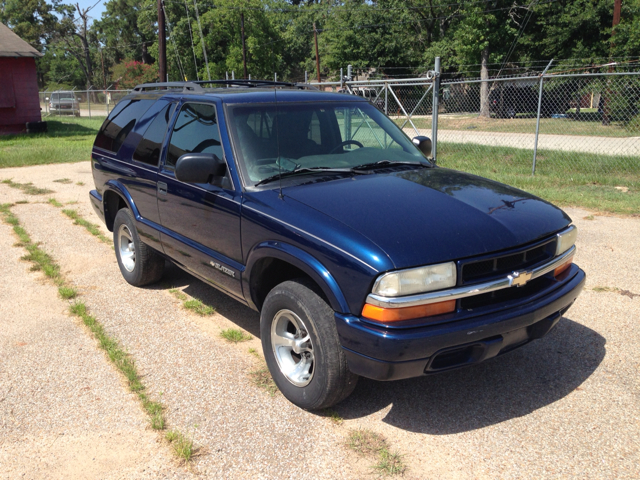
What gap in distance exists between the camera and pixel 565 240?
3410 mm

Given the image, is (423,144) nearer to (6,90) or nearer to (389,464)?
(389,464)

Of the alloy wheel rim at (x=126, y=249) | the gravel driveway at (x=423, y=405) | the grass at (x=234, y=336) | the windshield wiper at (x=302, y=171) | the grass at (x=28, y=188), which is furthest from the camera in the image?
the grass at (x=28, y=188)

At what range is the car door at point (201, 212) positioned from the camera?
3.70 meters

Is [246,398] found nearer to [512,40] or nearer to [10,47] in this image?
[10,47]

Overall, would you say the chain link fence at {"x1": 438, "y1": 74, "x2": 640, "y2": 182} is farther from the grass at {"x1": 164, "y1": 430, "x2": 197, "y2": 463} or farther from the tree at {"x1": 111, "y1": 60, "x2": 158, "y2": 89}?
the tree at {"x1": 111, "y1": 60, "x2": 158, "y2": 89}

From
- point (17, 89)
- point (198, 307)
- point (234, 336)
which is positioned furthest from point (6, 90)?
point (234, 336)

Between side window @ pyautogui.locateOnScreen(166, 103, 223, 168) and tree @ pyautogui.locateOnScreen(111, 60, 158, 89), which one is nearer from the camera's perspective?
side window @ pyautogui.locateOnScreen(166, 103, 223, 168)

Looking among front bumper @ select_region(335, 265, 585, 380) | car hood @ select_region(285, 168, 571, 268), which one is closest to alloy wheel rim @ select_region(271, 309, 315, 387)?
front bumper @ select_region(335, 265, 585, 380)

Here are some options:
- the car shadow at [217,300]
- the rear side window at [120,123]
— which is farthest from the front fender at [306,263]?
the rear side window at [120,123]

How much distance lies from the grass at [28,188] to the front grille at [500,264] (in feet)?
31.5

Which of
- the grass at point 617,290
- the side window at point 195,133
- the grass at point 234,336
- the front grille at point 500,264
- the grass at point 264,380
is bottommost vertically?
the grass at point 264,380

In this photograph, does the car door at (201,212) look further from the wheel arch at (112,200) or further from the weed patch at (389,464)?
the weed patch at (389,464)

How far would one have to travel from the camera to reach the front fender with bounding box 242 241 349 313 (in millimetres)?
2861

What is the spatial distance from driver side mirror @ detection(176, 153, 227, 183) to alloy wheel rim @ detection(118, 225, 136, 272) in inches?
80.5
